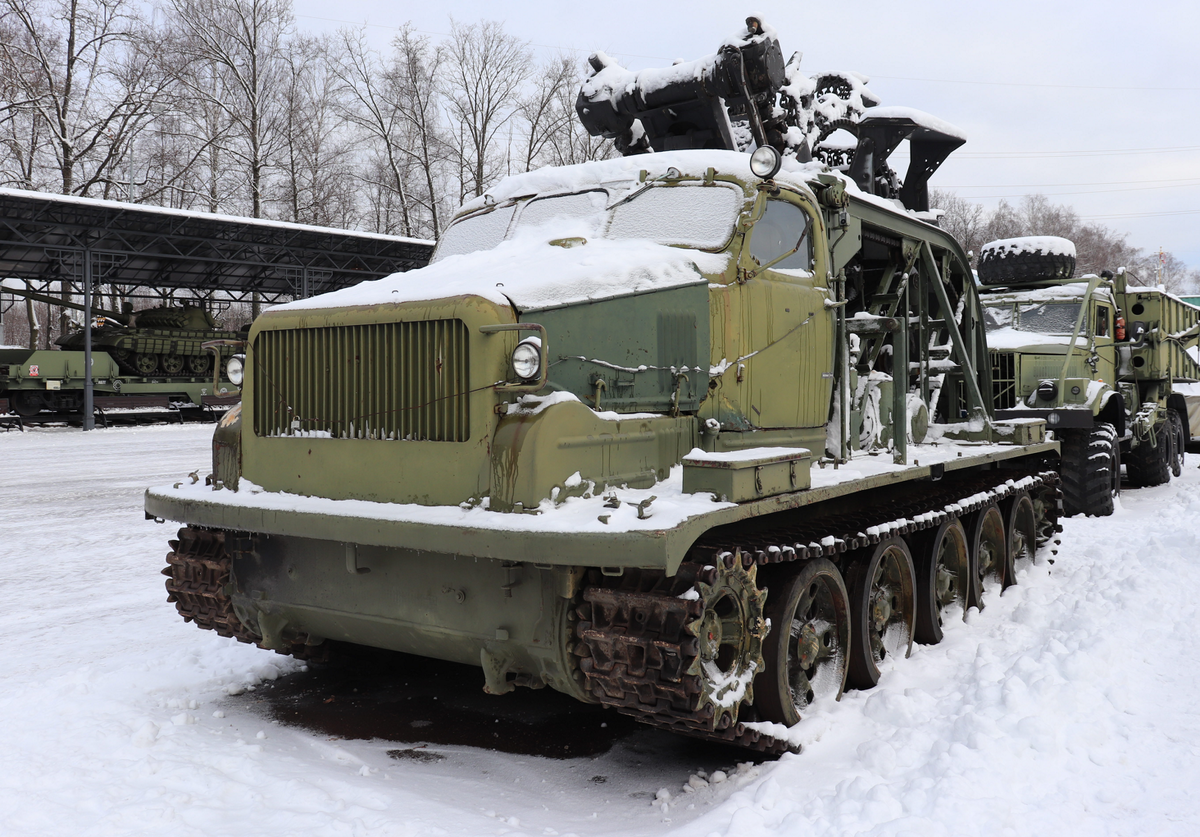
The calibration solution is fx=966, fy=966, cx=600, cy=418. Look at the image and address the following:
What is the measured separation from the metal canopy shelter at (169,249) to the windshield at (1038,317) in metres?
11.7

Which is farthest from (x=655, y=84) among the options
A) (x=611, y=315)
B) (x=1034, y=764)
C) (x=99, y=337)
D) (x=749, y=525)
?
(x=99, y=337)

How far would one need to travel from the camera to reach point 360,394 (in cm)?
430

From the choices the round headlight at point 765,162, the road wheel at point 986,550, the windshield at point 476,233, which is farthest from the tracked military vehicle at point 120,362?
the round headlight at point 765,162

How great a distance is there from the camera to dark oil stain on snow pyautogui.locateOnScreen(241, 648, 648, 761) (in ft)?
15.5

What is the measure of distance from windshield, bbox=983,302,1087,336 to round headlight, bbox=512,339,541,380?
33.0 ft

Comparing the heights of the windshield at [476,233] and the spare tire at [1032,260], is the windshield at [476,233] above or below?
below

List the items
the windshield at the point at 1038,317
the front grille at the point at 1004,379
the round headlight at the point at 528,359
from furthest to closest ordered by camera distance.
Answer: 1. the windshield at the point at 1038,317
2. the front grille at the point at 1004,379
3. the round headlight at the point at 528,359

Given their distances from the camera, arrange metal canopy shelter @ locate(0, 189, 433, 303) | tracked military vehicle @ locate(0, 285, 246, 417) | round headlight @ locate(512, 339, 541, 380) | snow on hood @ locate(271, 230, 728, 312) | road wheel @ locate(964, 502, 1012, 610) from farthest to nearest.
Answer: tracked military vehicle @ locate(0, 285, 246, 417) → metal canopy shelter @ locate(0, 189, 433, 303) → road wheel @ locate(964, 502, 1012, 610) → snow on hood @ locate(271, 230, 728, 312) → round headlight @ locate(512, 339, 541, 380)

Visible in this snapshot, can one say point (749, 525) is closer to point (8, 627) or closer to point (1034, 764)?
point (1034, 764)

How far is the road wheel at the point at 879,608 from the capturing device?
5.35 meters

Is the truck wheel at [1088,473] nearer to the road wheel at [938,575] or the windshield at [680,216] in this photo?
the road wheel at [938,575]

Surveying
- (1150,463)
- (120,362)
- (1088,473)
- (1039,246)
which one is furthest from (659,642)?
(120,362)

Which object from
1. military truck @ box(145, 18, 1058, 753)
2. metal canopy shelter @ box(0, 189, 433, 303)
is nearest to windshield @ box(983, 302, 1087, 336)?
military truck @ box(145, 18, 1058, 753)

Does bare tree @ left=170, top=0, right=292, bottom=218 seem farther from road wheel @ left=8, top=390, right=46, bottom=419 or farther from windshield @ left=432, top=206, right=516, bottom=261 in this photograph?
windshield @ left=432, top=206, right=516, bottom=261
